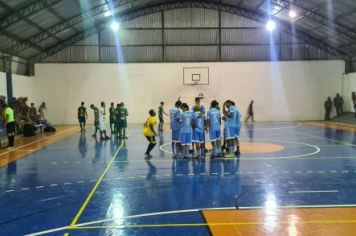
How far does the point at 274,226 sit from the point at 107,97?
87.4ft

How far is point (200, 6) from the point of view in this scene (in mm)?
32219

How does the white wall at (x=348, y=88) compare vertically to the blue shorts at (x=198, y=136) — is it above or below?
above

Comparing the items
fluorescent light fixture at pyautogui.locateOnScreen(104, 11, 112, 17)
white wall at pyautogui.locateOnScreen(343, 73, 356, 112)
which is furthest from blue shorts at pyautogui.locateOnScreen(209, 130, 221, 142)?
white wall at pyautogui.locateOnScreen(343, 73, 356, 112)

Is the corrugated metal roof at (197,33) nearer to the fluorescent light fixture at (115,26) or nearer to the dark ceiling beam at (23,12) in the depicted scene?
the fluorescent light fixture at (115,26)

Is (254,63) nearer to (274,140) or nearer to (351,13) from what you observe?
Result: (351,13)

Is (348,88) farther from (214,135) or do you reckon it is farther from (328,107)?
(214,135)

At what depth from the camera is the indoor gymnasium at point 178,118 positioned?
23.7ft

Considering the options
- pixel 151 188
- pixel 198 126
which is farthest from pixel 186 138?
pixel 151 188

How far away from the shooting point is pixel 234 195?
8.38 meters

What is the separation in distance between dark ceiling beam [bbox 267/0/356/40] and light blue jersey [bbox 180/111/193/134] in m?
17.8

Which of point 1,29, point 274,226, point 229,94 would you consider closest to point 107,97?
point 229,94

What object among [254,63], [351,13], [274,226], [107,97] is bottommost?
[274,226]

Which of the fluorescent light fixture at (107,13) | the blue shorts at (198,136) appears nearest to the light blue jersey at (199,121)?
the blue shorts at (198,136)

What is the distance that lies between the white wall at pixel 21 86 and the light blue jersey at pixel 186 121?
14511 millimetres
